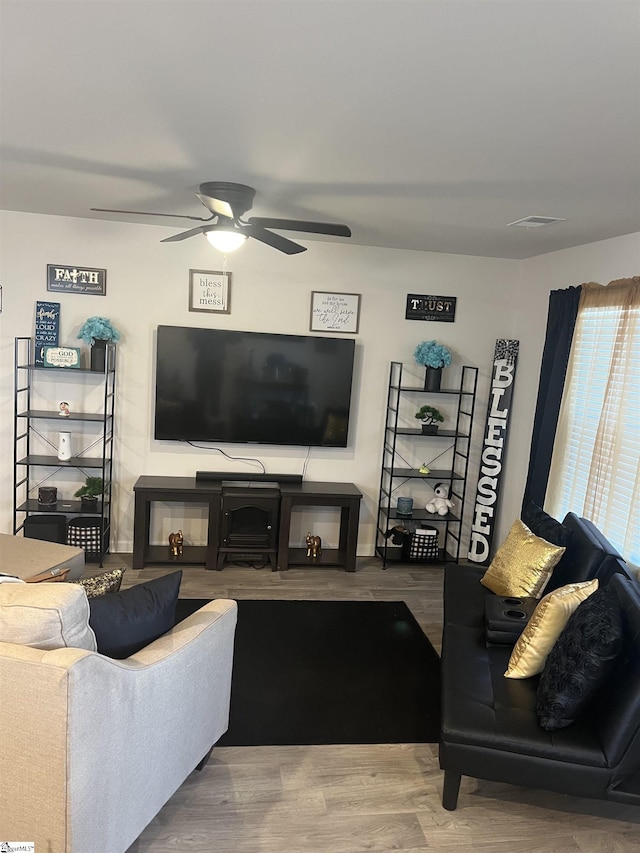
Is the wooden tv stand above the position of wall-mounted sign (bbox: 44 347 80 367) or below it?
below

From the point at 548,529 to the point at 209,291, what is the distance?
9.83 feet

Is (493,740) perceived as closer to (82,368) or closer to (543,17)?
(543,17)

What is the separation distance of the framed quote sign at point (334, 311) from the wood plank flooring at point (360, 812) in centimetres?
310

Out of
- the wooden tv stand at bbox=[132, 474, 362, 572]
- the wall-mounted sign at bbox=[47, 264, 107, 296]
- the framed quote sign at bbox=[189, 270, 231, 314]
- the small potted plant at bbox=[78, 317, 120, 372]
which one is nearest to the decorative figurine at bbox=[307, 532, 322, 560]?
the wooden tv stand at bbox=[132, 474, 362, 572]

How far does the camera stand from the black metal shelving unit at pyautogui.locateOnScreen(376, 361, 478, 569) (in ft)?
16.4

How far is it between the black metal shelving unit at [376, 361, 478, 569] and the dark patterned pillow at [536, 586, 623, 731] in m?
2.62

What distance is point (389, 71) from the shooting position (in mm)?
1726

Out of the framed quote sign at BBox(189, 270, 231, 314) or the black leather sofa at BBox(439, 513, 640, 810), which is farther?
the framed quote sign at BBox(189, 270, 231, 314)

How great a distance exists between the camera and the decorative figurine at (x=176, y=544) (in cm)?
470

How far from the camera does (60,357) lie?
445cm

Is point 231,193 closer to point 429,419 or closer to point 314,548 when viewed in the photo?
point 429,419

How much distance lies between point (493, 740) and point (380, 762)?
2.23 feet

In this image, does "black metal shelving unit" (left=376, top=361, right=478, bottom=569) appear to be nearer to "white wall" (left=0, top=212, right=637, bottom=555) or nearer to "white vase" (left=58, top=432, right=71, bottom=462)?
"white wall" (left=0, top=212, right=637, bottom=555)

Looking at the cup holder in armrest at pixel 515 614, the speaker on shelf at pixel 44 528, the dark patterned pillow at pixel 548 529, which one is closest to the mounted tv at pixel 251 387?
the speaker on shelf at pixel 44 528
